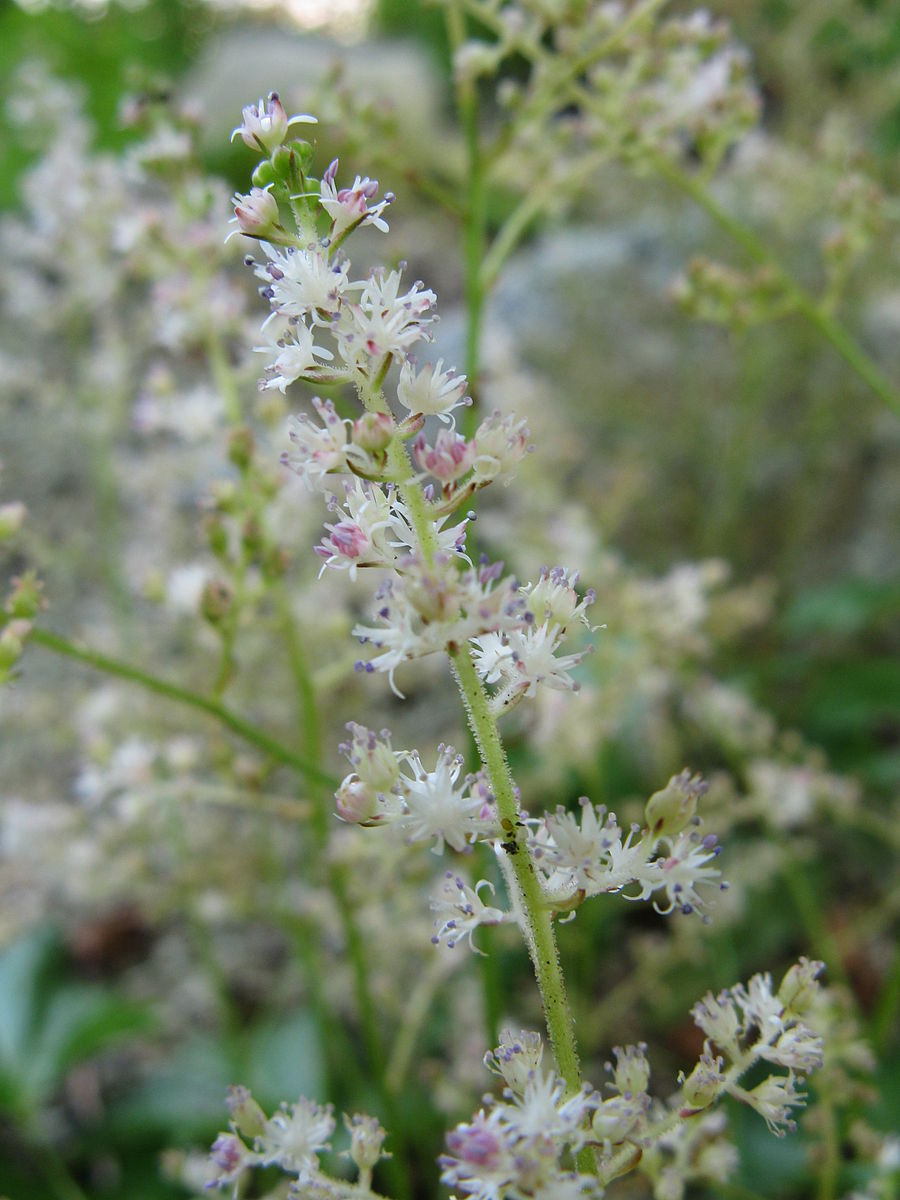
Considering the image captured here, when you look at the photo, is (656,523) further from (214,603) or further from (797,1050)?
(797,1050)

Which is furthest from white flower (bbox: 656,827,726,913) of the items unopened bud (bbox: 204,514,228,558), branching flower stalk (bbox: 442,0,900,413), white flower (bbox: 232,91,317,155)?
branching flower stalk (bbox: 442,0,900,413)

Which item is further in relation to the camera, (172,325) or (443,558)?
(172,325)

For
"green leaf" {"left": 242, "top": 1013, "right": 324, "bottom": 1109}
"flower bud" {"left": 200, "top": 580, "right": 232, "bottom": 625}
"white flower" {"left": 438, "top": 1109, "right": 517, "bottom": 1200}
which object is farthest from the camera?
"green leaf" {"left": 242, "top": 1013, "right": 324, "bottom": 1109}

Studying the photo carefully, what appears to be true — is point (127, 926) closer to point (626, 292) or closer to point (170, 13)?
point (626, 292)

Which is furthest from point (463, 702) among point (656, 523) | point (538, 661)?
point (656, 523)

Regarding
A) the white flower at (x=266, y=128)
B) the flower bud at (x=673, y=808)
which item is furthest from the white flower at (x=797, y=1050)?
the white flower at (x=266, y=128)

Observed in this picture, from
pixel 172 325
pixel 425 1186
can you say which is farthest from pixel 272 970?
pixel 172 325

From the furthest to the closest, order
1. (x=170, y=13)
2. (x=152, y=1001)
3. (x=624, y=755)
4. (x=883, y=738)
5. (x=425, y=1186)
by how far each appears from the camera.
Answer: (x=170, y=13)
(x=883, y=738)
(x=624, y=755)
(x=152, y=1001)
(x=425, y=1186)

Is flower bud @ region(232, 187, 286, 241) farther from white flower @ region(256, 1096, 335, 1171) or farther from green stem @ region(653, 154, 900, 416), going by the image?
green stem @ region(653, 154, 900, 416)
